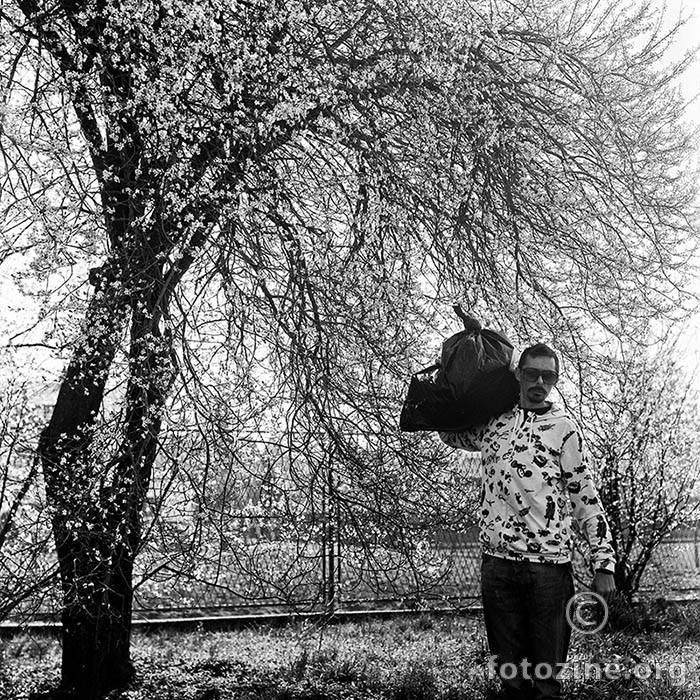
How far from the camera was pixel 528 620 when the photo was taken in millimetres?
3115

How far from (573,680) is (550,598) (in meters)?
2.32

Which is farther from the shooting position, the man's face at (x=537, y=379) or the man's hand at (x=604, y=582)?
the man's face at (x=537, y=379)

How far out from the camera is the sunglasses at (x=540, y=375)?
3.22 metres

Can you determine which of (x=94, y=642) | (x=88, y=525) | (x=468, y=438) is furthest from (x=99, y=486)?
(x=468, y=438)

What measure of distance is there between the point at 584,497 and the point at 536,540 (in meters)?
0.24

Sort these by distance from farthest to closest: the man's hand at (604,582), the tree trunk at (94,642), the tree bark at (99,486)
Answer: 1. the tree trunk at (94,642)
2. the tree bark at (99,486)
3. the man's hand at (604,582)

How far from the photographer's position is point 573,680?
16.6 ft

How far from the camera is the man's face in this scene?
322 cm

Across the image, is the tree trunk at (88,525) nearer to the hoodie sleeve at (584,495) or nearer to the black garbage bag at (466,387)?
the black garbage bag at (466,387)

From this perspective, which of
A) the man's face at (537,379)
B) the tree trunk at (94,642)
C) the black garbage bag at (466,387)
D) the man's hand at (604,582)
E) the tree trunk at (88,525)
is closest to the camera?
the man's hand at (604,582)

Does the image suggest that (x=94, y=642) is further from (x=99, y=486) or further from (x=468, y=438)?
(x=468, y=438)

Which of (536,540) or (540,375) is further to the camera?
(540,375)

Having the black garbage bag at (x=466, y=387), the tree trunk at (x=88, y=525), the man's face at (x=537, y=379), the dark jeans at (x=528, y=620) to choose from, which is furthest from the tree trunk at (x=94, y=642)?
the man's face at (x=537, y=379)

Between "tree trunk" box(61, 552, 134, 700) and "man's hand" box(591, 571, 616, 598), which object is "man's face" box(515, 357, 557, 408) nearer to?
"man's hand" box(591, 571, 616, 598)
